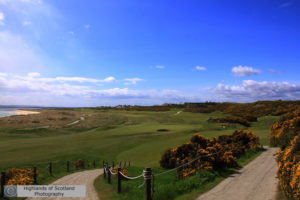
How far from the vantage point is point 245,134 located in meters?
22.1

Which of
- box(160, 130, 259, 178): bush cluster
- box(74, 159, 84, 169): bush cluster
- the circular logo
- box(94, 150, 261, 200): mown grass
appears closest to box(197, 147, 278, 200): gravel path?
box(94, 150, 261, 200): mown grass

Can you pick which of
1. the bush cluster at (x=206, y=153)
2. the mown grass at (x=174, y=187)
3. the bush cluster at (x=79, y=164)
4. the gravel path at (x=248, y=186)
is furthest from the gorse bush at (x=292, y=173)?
the bush cluster at (x=79, y=164)

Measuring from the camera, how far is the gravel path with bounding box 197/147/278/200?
9.12 meters

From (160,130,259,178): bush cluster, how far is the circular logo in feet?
31.1

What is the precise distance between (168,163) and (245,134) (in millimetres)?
9408

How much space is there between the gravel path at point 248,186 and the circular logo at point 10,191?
10.4 meters

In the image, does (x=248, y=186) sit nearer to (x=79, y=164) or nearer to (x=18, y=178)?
(x=18, y=178)

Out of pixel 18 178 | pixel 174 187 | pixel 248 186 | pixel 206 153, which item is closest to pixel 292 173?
pixel 248 186

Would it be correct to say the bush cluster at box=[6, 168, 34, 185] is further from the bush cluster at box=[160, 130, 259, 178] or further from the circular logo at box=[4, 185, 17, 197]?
the bush cluster at box=[160, 130, 259, 178]

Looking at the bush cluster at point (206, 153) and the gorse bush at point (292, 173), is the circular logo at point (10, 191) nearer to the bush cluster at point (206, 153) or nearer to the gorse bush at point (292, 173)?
the bush cluster at point (206, 153)

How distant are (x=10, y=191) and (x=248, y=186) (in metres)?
12.7

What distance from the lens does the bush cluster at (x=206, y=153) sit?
44.3ft

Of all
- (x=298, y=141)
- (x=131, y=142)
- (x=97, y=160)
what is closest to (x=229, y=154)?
(x=298, y=141)

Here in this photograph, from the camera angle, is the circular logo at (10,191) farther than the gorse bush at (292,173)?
Yes
